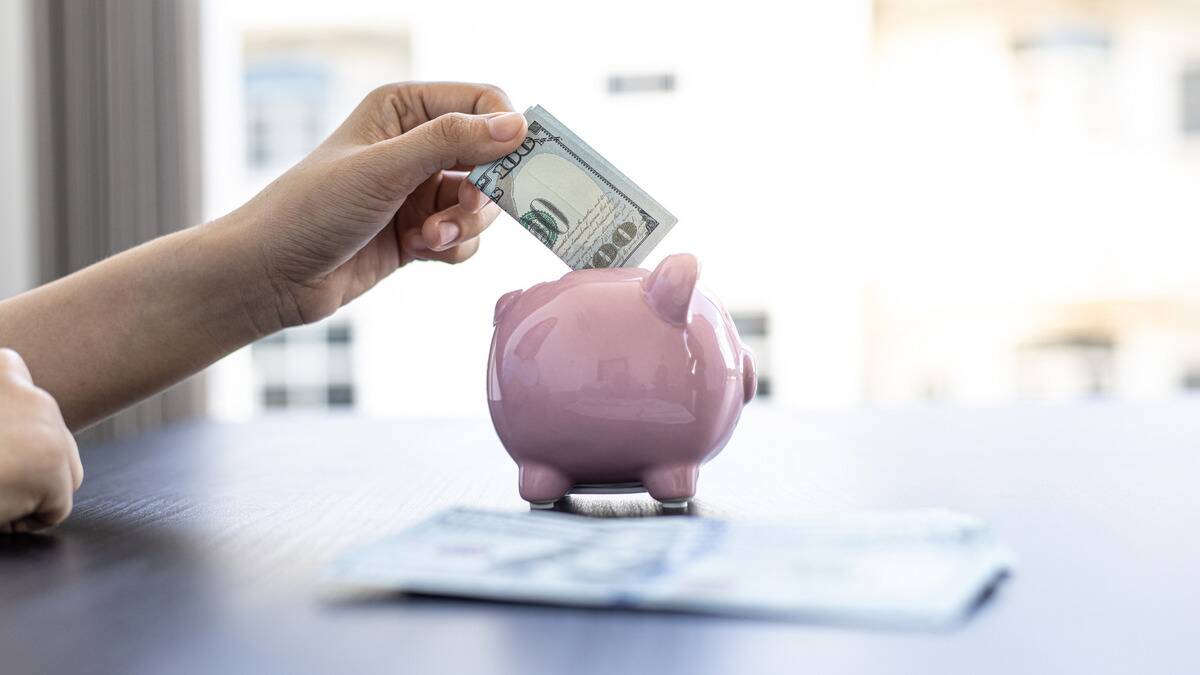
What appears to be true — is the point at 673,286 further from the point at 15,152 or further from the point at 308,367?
the point at 308,367

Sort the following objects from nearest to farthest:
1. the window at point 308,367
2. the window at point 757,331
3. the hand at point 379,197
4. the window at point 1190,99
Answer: the hand at point 379,197
the window at point 757,331
the window at point 1190,99
the window at point 308,367

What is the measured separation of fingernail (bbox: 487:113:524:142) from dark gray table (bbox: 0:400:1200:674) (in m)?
0.26

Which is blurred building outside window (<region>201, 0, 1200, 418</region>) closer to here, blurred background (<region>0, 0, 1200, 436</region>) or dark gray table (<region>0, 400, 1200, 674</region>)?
blurred background (<region>0, 0, 1200, 436</region>)

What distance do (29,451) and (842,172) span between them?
7.22 m

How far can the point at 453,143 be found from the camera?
32.1 inches

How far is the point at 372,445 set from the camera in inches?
47.6

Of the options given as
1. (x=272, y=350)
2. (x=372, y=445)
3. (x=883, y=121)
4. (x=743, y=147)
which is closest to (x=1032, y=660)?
(x=372, y=445)

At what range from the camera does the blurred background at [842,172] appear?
744 cm

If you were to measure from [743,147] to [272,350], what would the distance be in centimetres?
390

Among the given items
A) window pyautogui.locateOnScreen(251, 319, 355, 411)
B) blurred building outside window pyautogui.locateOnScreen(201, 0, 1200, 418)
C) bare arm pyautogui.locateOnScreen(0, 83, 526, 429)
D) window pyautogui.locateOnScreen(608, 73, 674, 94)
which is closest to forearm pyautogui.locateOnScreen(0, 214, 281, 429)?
bare arm pyautogui.locateOnScreen(0, 83, 526, 429)

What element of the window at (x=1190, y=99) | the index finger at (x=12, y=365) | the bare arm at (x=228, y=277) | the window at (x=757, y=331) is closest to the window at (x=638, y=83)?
the window at (x=757, y=331)

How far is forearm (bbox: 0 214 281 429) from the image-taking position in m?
0.97

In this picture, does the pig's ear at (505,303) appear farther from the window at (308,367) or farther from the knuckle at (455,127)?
the window at (308,367)

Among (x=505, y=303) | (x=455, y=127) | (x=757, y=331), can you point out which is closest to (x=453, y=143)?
(x=455, y=127)
